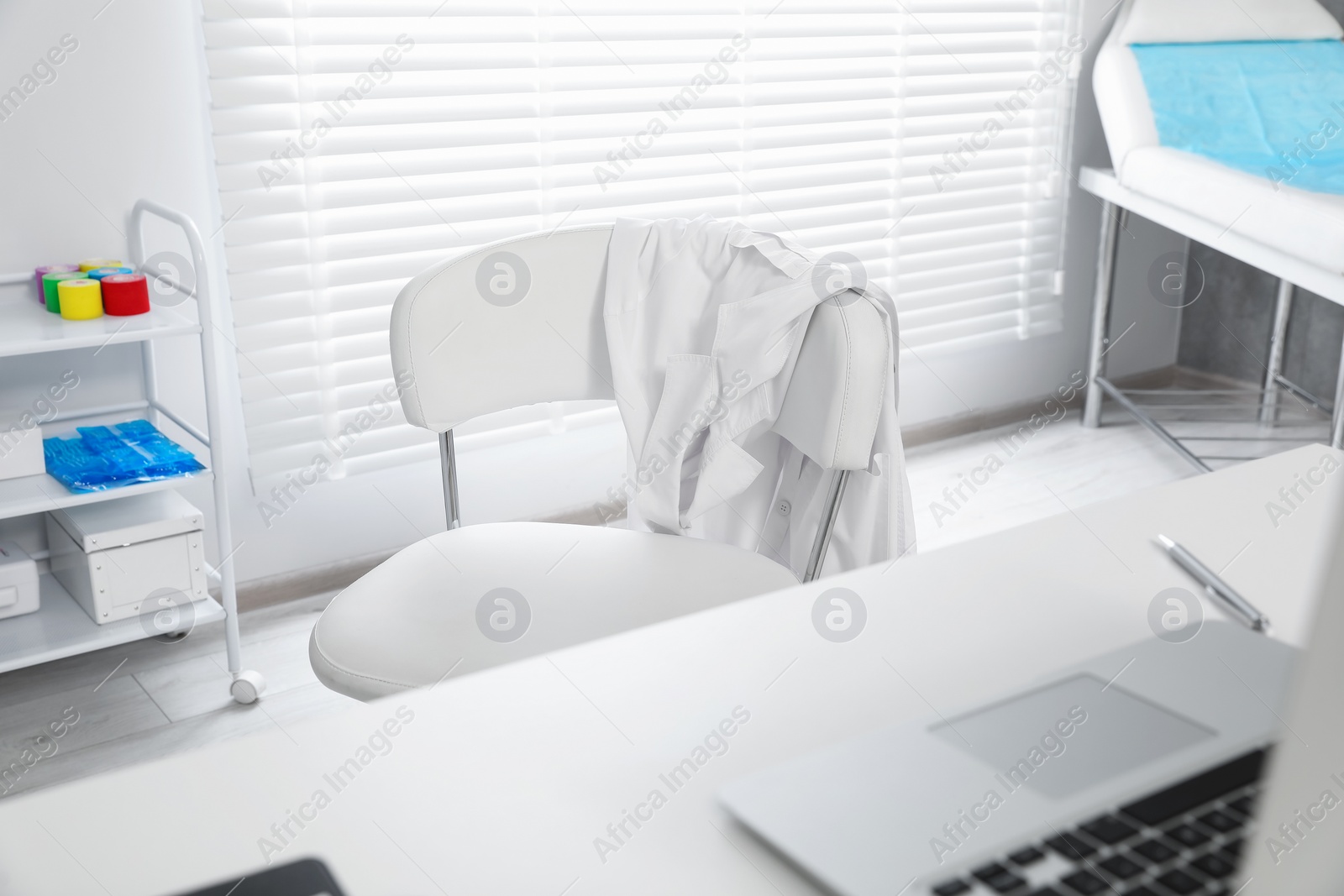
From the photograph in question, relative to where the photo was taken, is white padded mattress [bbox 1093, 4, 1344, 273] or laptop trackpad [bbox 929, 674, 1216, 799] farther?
white padded mattress [bbox 1093, 4, 1344, 273]

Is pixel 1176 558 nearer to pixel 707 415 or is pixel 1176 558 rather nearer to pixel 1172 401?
pixel 707 415

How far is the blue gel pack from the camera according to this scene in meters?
1.75

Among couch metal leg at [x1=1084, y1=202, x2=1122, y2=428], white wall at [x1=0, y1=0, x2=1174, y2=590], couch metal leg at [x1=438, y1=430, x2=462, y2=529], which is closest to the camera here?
couch metal leg at [x1=438, y1=430, x2=462, y2=529]

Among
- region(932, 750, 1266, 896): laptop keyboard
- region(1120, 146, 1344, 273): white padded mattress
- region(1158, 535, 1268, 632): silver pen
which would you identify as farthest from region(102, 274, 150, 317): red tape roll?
region(1120, 146, 1344, 273): white padded mattress

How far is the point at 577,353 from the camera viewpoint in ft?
5.11

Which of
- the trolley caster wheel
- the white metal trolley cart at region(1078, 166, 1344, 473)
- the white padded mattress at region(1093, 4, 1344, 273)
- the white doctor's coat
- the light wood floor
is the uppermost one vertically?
the white padded mattress at region(1093, 4, 1344, 273)

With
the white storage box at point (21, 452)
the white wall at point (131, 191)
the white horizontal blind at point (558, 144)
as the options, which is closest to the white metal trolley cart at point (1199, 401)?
the white horizontal blind at point (558, 144)

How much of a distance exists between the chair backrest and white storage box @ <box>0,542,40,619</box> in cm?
84

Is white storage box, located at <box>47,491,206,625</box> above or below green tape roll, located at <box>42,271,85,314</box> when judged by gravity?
below

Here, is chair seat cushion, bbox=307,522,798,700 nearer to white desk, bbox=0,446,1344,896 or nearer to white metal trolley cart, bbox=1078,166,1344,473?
white desk, bbox=0,446,1344,896

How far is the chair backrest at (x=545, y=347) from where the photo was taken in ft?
4.37

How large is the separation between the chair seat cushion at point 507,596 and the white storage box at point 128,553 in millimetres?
670

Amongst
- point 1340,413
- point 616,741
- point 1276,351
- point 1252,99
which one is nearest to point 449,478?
point 616,741

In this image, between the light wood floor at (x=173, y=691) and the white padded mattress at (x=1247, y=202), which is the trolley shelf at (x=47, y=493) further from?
the white padded mattress at (x=1247, y=202)
